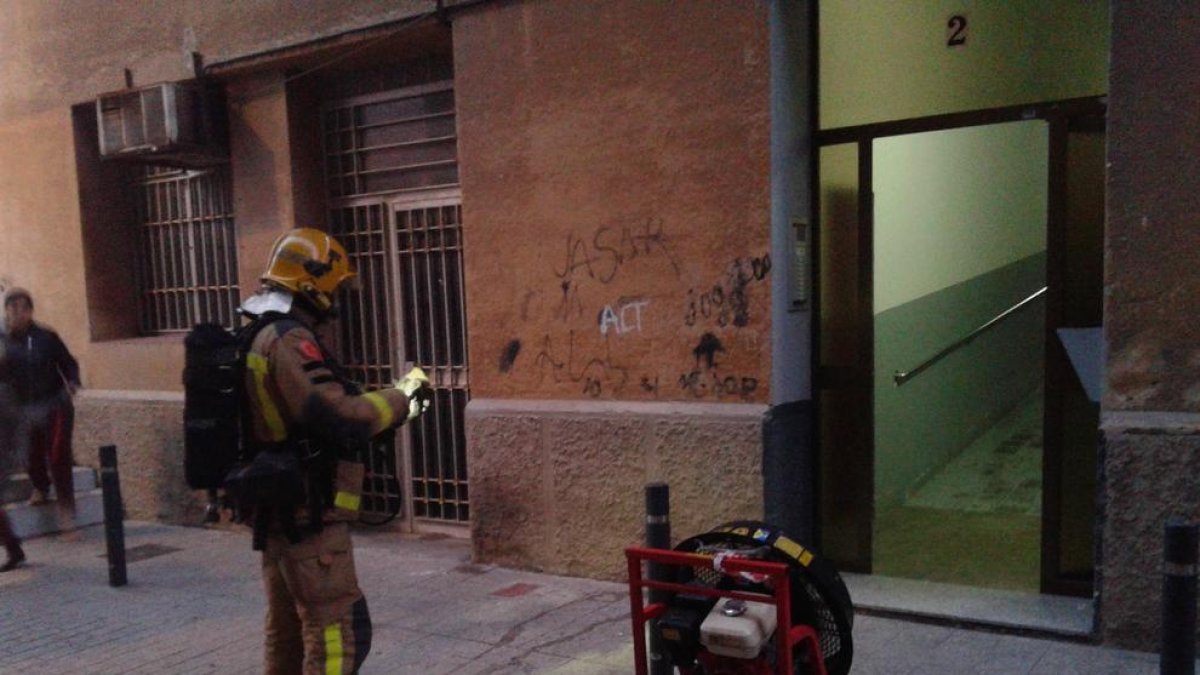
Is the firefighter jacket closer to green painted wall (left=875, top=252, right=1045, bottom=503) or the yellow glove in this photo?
the yellow glove

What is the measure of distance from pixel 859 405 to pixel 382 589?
317 cm

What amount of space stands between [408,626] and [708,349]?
231cm

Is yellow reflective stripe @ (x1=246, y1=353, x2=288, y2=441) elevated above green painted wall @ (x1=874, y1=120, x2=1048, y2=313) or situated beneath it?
situated beneath

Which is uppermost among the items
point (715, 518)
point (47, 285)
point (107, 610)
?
point (47, 285)

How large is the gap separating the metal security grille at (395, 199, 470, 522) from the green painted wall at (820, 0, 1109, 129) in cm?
293

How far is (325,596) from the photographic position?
139 inches

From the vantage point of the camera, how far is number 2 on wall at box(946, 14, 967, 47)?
545 cm

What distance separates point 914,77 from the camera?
5.54 meters

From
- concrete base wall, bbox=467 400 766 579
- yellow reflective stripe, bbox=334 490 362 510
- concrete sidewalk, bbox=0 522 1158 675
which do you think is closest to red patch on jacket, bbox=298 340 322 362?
yellow reflective stripe, bbox=334 490 362 510

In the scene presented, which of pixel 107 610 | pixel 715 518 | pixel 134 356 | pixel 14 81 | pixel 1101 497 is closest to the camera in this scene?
pixel 1101 497

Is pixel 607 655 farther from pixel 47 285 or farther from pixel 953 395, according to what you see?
pixel 47 285

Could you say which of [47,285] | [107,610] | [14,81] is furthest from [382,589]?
[14,81]

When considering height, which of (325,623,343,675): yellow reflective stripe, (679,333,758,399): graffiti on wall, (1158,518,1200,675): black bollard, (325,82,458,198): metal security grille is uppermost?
(325,82,458,198): metal security grille

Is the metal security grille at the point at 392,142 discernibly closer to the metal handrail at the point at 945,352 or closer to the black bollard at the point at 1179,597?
the metal handrail at the point at 945,352
